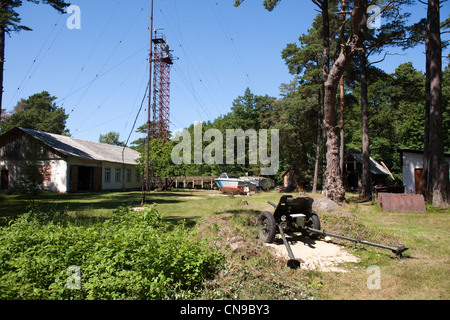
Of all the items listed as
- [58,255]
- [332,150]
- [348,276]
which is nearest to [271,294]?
[348,276]

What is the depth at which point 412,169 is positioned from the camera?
23156 mm

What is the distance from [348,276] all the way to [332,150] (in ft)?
32.1

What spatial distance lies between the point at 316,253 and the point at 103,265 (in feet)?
14.0

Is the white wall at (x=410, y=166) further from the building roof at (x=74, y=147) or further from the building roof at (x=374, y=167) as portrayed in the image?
the building roof at (x=74, y=147)

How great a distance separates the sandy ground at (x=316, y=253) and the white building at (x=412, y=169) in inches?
774

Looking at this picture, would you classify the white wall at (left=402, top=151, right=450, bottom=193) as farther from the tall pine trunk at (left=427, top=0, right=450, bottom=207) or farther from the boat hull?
the boat hull

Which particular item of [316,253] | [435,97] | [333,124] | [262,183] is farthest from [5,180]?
[435,97]

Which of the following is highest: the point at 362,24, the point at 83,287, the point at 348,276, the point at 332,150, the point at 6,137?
the point at 362,24

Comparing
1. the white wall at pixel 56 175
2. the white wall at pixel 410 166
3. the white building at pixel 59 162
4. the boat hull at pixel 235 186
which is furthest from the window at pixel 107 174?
the white wall at pixel 410 166

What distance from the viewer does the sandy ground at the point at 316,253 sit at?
5.42 m

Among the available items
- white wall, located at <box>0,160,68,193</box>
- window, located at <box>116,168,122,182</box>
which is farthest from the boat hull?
white wall, located at <box>0,160,68,193</box>

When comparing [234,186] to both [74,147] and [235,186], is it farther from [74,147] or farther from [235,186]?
[74,147]

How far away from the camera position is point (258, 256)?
17.0 ft
